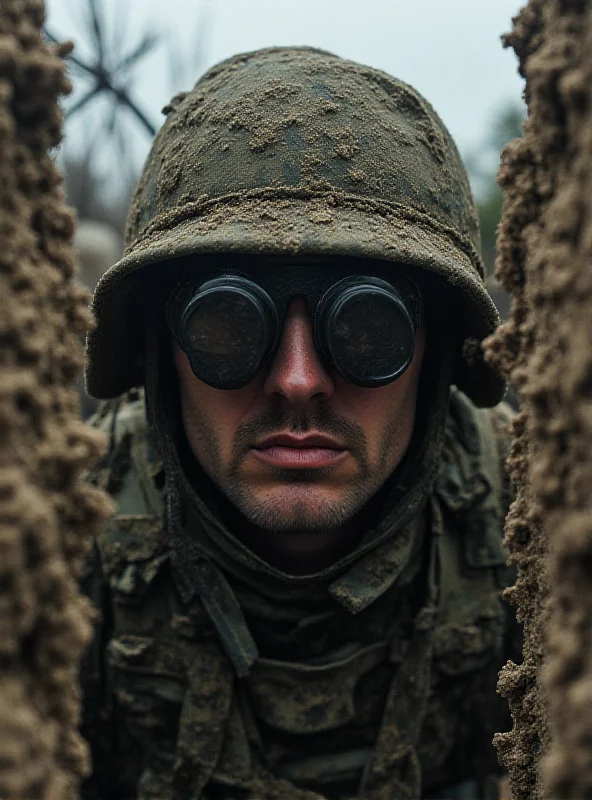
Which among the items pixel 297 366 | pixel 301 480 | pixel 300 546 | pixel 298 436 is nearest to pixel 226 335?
pixel 297 366

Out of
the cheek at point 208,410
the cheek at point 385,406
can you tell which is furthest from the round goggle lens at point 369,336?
the cheek at point 208,410

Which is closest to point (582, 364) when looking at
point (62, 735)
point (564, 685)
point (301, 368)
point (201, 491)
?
point (564, 685)

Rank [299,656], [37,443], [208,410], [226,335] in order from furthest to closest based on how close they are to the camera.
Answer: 1. [299,656]
2. [208,410]
3. [226,335]
4. [37,443]

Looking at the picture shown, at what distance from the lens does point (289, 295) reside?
71.2 inches

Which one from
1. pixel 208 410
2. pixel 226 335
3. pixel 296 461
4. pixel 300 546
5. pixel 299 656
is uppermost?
pixel 226 335

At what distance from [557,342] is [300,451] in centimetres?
100

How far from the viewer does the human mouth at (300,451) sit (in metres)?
1.86

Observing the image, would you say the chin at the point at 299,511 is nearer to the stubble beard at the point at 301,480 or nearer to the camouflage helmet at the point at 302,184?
the stubble beard at the point at 301,480

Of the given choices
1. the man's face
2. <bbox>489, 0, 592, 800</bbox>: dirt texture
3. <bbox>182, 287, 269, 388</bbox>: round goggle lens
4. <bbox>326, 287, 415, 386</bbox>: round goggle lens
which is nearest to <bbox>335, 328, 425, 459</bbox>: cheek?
the man's face

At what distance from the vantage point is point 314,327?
1.80 m

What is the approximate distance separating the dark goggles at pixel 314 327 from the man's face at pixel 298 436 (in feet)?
0.18

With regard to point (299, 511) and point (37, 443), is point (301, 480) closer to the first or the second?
point (299, 511)

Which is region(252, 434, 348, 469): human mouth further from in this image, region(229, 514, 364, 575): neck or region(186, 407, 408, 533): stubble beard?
region(229, 514, 364, 575): neck

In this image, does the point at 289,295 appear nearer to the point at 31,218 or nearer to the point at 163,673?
the point at 31,218
